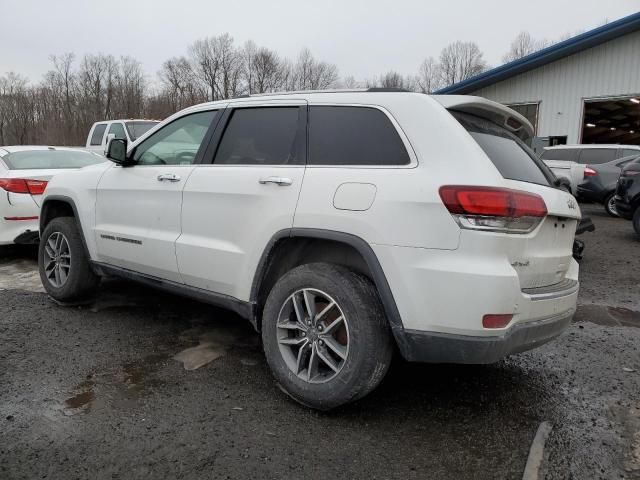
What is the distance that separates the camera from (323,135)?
10.2 ft

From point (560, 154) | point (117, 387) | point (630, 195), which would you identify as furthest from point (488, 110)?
point (560, 154)

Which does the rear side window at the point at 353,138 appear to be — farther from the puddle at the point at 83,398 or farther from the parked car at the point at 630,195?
the parked car at the point at 630,195

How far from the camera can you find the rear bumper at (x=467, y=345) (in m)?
2.49

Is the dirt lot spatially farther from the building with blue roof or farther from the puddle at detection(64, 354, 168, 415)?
the building with blue roof

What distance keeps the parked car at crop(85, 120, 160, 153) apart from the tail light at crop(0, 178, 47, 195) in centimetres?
594

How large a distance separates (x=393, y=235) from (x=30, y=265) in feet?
18.5

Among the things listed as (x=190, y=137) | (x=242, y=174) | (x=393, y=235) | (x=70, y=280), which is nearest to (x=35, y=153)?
(x=70, y=280)

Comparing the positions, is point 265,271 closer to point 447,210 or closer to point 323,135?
point 323,135

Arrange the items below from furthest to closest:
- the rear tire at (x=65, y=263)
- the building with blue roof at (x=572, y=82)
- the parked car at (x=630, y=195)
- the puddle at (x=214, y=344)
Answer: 1. the building with blue roof at (x=572, y=82)
2. the parked car at (x=630, y=195)
3. the rear tire at (x=65, y=263)
4. the puddle at (x=214, y=344)

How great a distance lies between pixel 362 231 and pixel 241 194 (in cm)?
94

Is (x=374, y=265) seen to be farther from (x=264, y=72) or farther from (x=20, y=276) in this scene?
(x=264, y=72)

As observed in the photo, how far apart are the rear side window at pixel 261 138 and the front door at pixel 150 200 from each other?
0.84 feet

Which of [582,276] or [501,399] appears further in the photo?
[582,276]

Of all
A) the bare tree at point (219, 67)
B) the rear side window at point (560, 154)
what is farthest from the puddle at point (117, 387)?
the bare tree at point (219, 67)
